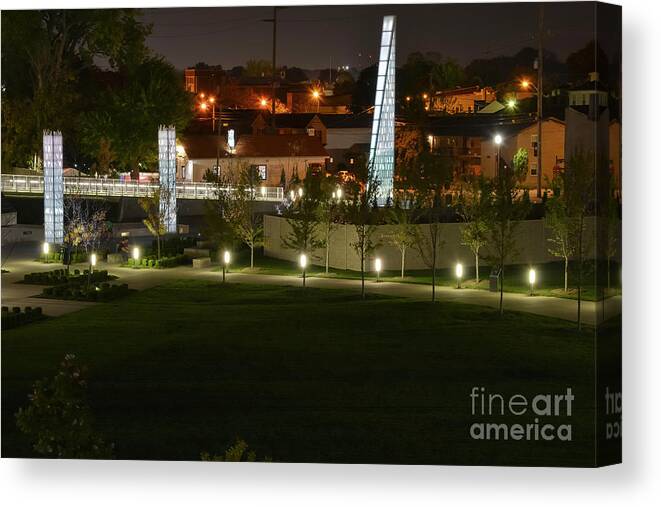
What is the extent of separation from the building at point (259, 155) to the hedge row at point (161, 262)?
5.81 feet

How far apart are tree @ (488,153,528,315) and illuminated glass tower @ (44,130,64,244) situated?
811cm

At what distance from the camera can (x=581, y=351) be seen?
18.2 m

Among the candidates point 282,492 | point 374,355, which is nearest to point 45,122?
point 374,355

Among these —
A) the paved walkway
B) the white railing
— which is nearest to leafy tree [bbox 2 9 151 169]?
the white railing

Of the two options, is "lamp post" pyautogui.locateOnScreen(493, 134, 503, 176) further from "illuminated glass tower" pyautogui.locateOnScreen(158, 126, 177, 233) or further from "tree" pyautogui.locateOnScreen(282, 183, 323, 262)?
"illuminated glass tower" pyautogui.locateOnScreen(158, 126, 177, 233)

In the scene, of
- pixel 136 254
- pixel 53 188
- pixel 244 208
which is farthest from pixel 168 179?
pixel 136 254

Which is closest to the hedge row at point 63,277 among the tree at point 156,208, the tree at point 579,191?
the tree at point 156,208

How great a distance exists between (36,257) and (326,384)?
715 centimetres

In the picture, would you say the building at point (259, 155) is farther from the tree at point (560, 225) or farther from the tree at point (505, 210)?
the tree at point (560, 225)

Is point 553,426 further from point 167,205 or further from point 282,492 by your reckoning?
point 167,205

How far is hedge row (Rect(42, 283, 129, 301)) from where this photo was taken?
2294 centimetres

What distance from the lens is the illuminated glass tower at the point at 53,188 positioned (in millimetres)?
26984

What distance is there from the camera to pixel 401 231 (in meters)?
26.3

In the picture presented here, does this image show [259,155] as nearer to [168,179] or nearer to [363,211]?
[363,211]
